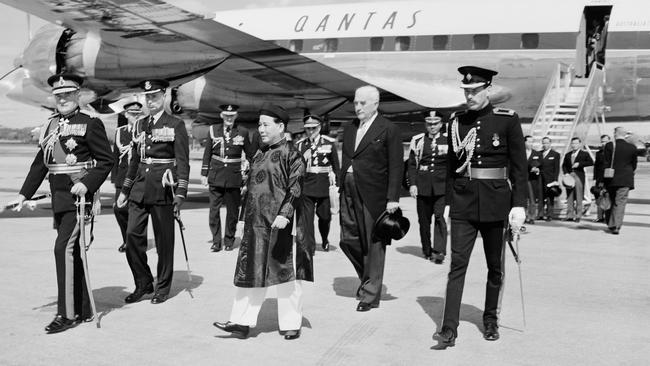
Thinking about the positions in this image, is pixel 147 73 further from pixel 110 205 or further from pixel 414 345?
pixel 414 345

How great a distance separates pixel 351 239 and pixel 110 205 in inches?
368

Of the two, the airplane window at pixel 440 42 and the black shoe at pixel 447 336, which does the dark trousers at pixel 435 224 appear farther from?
the airplane window at pixel 440 42

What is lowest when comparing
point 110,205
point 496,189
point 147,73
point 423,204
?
point 110,205

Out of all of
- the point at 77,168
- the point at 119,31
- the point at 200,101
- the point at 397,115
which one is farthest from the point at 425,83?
the point at 77,168

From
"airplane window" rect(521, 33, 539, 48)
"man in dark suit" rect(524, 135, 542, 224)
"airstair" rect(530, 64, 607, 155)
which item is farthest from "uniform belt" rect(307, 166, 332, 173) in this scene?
"airplane window" rect(521, 33, 539, 48)

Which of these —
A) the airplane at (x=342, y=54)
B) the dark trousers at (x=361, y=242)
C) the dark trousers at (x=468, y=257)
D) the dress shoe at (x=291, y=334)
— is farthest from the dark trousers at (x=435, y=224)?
the airplane at (x=342, y=54)

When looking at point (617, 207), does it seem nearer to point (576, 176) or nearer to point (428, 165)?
point (576, 176)

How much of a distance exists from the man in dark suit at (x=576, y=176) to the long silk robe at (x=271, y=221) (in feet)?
29.2

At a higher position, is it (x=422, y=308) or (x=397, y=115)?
(x=397, y=115)

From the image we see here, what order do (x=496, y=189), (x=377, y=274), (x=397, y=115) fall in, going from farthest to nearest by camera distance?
(x=397, y=115) < (x=377, y=274) < (x=496, y=189)

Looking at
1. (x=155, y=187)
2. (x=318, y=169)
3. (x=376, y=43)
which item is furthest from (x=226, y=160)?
(x=376, y=43)

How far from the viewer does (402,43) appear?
51.5 feet

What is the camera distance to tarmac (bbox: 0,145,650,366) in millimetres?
4461

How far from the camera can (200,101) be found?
15.9 metres
